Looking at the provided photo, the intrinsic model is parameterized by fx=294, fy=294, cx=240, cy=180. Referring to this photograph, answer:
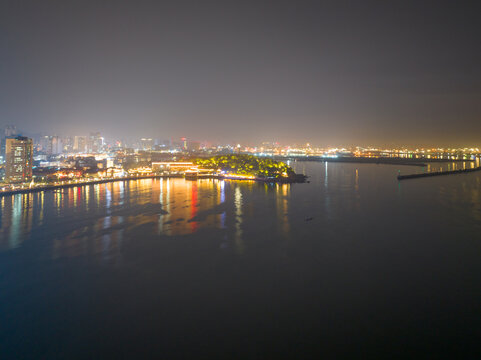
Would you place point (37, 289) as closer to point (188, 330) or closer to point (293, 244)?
point (188, 330)

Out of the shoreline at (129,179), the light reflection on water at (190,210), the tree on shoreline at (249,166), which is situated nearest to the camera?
the light reflection on water at (190,210)

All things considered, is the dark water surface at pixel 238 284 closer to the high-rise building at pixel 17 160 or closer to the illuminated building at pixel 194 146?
the high-rise building at pixel 17 160

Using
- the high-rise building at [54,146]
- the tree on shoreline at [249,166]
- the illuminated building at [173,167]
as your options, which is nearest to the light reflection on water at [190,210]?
the tree on shoreline at [249,166]

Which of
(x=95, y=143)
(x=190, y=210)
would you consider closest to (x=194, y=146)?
(x=95, y=143)

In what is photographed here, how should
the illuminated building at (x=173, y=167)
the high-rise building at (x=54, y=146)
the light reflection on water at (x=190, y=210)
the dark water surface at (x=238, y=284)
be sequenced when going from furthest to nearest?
the high-rise building at (x=54, y=146), the illuminated building at (x=173, y=167), the light reflection on water at (x=190, y=210), the dark water surface at (x=238, y=284)

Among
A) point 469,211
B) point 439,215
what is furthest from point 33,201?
point 469,211

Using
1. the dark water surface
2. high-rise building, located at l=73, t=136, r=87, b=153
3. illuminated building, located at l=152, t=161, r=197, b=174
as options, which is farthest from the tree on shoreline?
high-rise building, located at l=73, t=136, r=87, b=153
